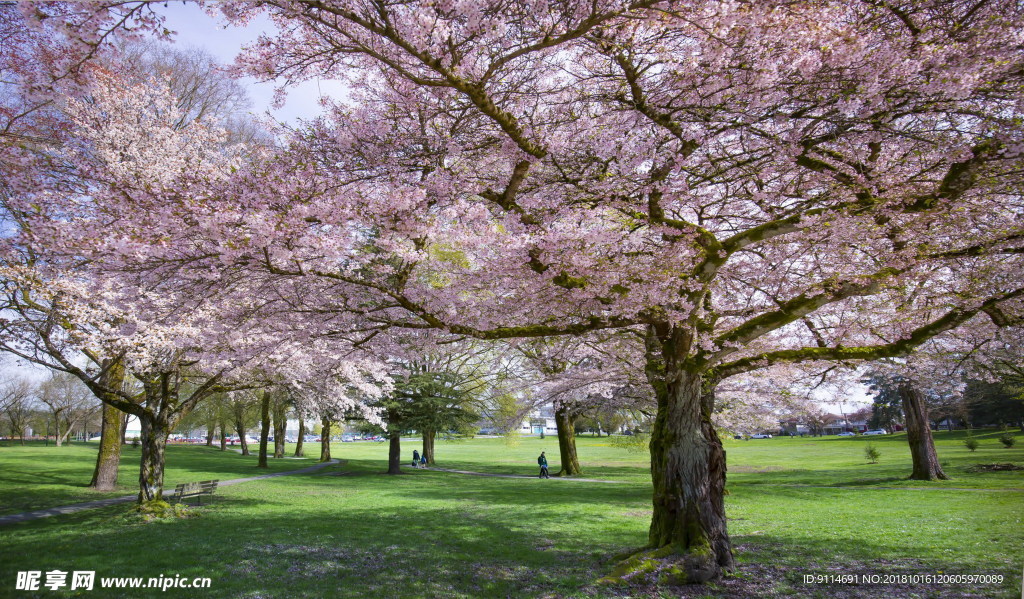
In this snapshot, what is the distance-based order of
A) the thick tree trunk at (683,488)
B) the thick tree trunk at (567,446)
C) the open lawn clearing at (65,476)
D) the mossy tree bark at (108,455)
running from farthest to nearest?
the thick tree trunk at (567,446)
the mossy tree bark at (108,455)
the open lawn clearing at (65,476)
the thick tree trunk at (683,488)

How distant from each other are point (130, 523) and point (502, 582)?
8.55 metres

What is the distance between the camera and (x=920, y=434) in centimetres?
1834

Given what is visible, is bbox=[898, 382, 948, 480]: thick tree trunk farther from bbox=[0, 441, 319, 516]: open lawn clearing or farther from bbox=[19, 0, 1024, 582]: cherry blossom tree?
bbox=[0, 441, 319, 516]: open lawn clearing

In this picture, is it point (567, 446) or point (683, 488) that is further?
point (567, 446)

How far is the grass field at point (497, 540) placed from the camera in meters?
6.88

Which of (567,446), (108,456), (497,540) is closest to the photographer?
(497,540)

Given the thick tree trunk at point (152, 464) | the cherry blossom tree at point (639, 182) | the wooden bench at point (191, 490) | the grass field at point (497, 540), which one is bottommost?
the grass field at point (497, 540)

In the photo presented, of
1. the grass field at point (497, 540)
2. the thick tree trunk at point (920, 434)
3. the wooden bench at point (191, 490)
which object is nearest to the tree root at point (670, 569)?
the grass field at point (497, 540)

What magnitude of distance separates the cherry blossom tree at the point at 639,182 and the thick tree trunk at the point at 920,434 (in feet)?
42.0

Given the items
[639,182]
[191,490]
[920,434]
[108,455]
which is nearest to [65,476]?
[108,455]

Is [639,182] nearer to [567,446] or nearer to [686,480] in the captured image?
[686,480]

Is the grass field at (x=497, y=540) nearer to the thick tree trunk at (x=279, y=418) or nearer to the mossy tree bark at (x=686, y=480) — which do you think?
the mossy tree bark at (x=686, y=480)

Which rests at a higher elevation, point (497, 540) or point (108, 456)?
point (108, 456)

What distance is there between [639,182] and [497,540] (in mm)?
7503
